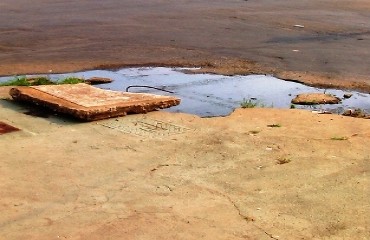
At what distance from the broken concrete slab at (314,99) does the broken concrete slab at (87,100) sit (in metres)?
1.82

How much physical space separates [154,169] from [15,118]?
98.2 inches

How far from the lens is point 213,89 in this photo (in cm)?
1040

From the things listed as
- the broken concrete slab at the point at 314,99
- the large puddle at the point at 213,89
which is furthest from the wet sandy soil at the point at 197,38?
the broken concrete slab at the point at 314,99

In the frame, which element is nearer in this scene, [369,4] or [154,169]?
[154,169]

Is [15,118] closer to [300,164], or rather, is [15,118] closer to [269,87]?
[300,164]

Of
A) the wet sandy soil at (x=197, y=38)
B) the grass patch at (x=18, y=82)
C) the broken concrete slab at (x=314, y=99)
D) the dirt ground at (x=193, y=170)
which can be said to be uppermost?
the dirt ground at (x=193, y=170)

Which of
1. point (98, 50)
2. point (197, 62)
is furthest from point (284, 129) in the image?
point (98, 50)

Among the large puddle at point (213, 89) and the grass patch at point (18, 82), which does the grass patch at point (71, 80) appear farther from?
the grass patch at point (18, 82)

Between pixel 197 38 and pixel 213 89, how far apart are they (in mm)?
4877

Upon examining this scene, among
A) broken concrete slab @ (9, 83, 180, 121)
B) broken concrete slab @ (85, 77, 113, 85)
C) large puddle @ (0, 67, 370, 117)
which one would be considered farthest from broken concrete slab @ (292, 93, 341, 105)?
broken concrete slab @ (85, 77, 113, 85)

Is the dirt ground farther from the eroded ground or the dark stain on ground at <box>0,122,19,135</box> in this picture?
the dark stain on ground at <box>0,122,19,135</box>

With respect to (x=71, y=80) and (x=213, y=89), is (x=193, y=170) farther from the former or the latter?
(x=71, y=80)

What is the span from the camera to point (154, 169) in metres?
6.41

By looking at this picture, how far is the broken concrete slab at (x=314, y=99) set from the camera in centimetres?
955
